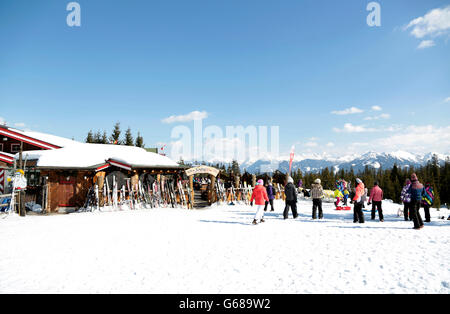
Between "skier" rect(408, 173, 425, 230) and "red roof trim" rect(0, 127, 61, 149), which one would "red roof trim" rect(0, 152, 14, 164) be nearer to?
"red roof trim" rect(0, 127, 61, 149)

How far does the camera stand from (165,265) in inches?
202

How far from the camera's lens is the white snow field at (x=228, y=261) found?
13.5 ft

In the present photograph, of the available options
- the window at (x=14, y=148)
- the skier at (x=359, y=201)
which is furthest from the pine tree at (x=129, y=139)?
the skier at (x=359, y=201)

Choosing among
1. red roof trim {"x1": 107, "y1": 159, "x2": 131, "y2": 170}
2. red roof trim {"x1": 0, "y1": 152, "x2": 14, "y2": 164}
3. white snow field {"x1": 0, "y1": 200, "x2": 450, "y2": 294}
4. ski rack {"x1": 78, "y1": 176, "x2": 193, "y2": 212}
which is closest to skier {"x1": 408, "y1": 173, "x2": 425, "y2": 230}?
white snow field {"x1": 0, "y1": 200, "x2": 450, "y2": 294}

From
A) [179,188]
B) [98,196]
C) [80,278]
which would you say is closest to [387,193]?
[179,188]

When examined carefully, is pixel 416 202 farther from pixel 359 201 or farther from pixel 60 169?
pixel 60 169

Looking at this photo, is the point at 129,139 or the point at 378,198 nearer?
the point at 378,198

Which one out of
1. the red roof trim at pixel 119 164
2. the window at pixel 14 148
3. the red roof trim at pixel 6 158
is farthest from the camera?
the window at pixel 14 148

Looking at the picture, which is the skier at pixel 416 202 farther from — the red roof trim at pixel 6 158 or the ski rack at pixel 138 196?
the red roof trim at pixel 6 158

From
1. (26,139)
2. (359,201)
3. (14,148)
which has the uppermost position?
(26,139)

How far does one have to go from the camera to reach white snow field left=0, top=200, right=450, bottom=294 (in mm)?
4129

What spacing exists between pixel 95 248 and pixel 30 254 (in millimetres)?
1470

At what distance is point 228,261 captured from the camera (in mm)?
5289

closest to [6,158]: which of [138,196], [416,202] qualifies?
[138,196]
